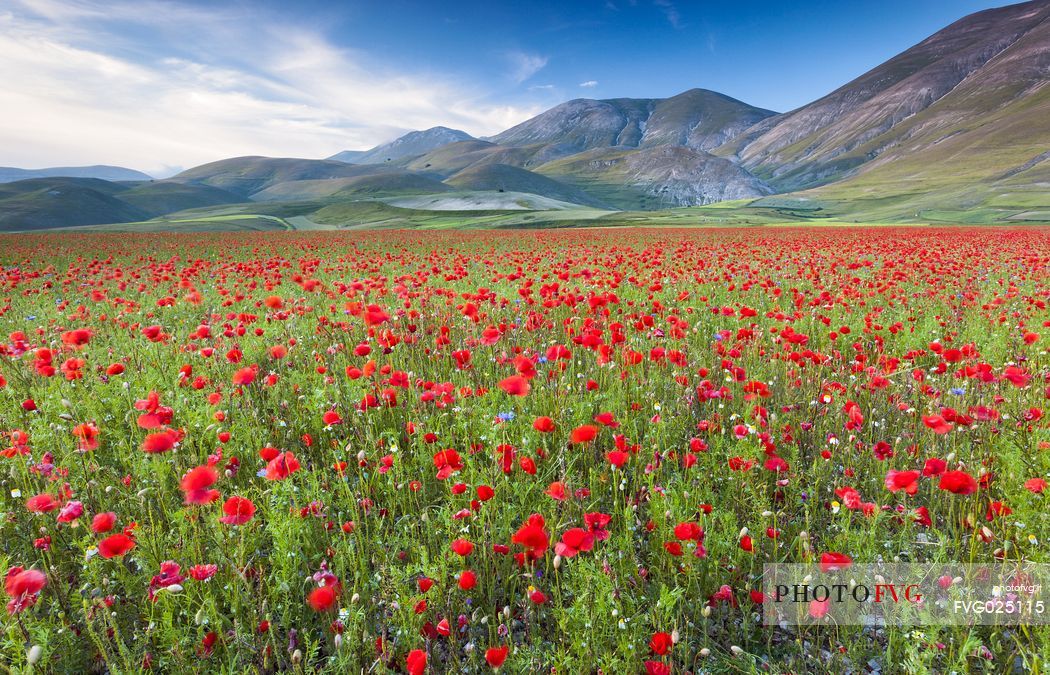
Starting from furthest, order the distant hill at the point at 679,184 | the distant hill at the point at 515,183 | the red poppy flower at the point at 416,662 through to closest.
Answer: the distant hill at the point at 679,184 → the distant hill at the point at 515,183 → the red poppy flower at the point at 416,662

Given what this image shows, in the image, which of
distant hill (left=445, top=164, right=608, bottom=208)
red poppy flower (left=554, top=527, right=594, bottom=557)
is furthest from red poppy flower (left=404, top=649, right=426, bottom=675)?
distant hill (left=445, top=164, right=608, bottom=208)

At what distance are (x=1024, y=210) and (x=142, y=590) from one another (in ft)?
285

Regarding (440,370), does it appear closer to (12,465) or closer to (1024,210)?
(12,465)

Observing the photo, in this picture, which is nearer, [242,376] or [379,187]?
[242,376]

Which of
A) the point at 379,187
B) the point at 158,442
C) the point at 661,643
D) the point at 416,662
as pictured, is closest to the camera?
the point at 416,662

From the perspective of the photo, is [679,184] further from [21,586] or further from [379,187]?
[21,586]

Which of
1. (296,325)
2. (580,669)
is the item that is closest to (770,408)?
(580,669)

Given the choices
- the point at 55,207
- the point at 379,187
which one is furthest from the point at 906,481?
the point at 379,187

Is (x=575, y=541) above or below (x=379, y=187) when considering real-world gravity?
below

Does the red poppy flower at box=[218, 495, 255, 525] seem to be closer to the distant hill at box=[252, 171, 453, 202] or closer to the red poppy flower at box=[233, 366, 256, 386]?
the red poppy flower at box=[233, 366, 256, 386]

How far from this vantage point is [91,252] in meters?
19.3

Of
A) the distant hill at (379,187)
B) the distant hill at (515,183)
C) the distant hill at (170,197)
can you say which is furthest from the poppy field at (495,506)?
the distant hill at (170,197)

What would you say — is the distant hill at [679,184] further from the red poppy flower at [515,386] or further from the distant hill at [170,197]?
the red poppy flower at [515,386]

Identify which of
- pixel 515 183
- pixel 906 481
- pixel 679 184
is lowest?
pixel 906 481
